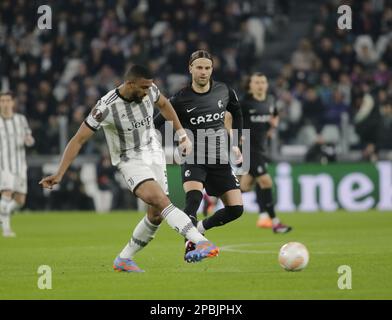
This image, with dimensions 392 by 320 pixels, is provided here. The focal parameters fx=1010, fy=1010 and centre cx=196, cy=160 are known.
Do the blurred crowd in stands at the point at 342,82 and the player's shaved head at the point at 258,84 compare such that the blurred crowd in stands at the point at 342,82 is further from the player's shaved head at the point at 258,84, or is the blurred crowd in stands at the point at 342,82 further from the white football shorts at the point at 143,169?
the white football shorts at the point at 143,169

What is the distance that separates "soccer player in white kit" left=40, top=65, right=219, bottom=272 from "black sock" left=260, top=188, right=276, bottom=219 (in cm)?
610

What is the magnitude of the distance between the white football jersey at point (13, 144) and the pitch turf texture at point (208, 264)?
44.3 inches

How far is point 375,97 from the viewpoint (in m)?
22.7

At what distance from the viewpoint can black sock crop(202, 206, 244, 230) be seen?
1113cm

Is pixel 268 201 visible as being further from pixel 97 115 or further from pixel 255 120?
pixel 97 115

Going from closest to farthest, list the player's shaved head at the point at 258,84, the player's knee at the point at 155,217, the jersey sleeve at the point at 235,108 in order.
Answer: the player's knee at the point at 155,217 → the jersey sleeve at the point at 235,108 → the player's shaved head at the point at 258,84

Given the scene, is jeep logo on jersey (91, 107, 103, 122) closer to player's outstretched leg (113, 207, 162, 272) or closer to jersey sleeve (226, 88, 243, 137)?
player's outstretched leg (113, 207, 162, 272)

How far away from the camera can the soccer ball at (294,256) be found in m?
9.52

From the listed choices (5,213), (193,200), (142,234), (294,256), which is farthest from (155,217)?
(5,213)

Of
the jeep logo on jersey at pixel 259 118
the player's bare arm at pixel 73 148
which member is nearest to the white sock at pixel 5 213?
the jeep logo on jersey at pixel 259 118

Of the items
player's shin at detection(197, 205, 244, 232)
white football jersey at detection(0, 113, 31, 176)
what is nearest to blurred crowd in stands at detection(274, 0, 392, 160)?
white football jersey at detection(0, 113, 31, 176)

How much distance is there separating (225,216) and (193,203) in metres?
0.52

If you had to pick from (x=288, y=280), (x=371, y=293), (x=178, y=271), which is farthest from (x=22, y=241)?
(x=371, y=293)
